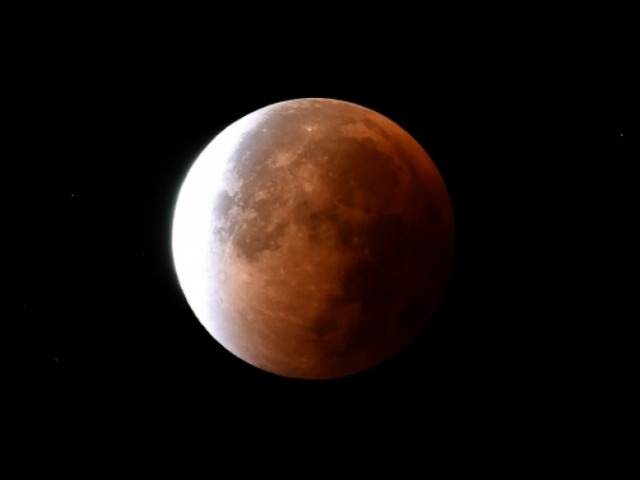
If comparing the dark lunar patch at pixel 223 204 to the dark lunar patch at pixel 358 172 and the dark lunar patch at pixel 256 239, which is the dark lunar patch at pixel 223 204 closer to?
the dark lunar patch at pixel 256 239

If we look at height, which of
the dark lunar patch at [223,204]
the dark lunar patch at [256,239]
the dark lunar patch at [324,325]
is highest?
the dark lunar patch at [223,204]

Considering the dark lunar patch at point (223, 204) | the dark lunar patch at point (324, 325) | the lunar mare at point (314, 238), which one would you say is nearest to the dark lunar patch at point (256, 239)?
the lunar mare at point (314, 238)

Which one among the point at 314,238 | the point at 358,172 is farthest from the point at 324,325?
the point at 358,172

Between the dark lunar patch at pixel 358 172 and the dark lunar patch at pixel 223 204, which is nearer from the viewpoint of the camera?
the dark lunar patch at pixel 358 172

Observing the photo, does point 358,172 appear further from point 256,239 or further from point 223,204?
point 223,204

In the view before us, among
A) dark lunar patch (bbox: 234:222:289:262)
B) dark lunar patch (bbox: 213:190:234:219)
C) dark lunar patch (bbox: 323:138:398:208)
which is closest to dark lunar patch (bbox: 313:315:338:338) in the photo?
dark lunar patch (bbox: 234:222:289:262)

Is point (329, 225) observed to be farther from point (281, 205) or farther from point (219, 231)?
point (219, 231)

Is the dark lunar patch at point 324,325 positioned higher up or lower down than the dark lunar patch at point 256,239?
lower down

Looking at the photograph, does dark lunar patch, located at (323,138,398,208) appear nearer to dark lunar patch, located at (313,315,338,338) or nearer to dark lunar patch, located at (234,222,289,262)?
dark lunar patch, located at (234,222,289,262)
